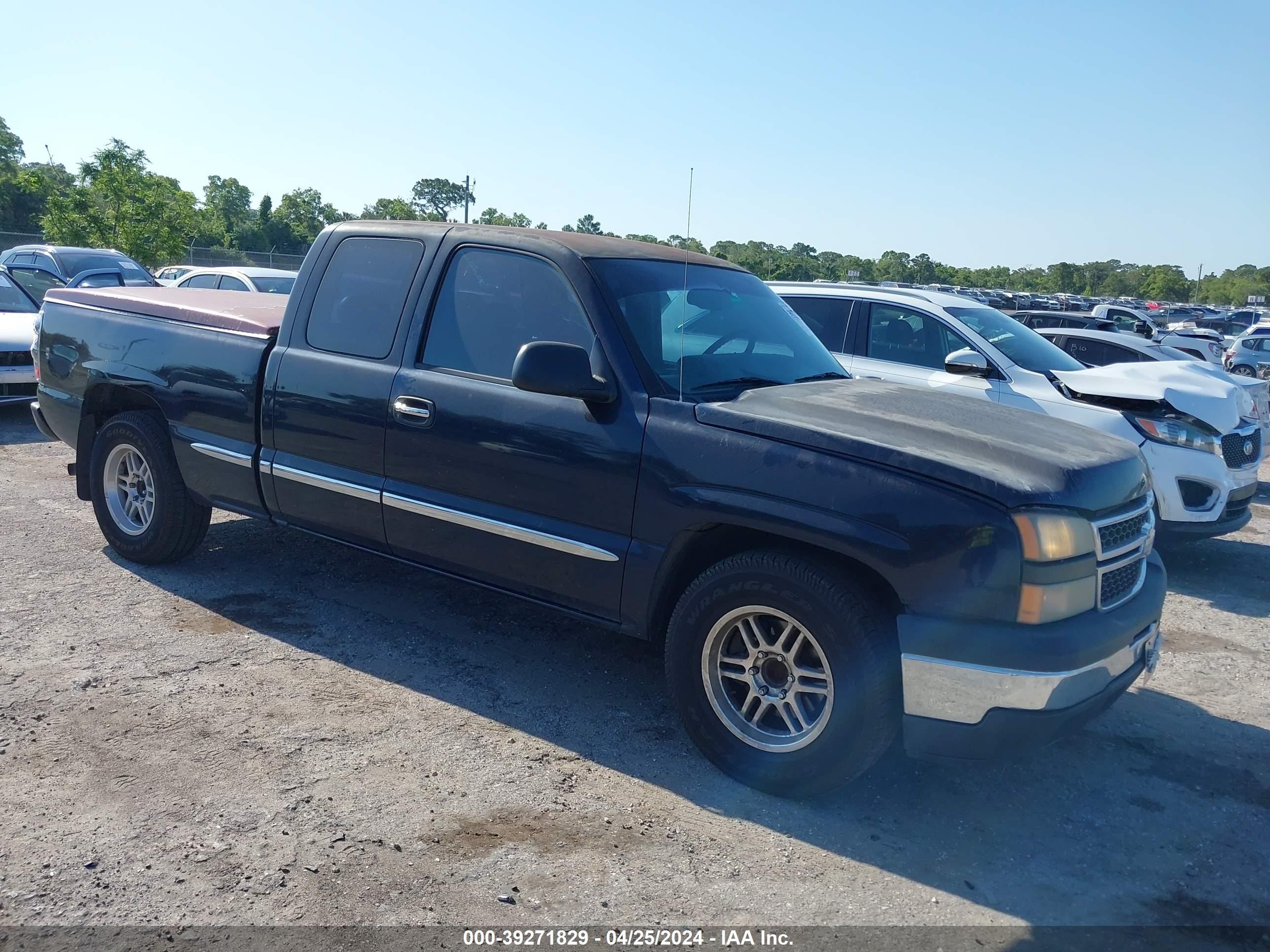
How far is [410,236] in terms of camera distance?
15.9ft

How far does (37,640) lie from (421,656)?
181 cm

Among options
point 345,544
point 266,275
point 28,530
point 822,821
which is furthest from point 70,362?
point 266,275

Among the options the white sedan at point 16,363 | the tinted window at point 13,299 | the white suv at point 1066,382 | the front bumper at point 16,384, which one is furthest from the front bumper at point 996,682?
the tinted window at point 13,299

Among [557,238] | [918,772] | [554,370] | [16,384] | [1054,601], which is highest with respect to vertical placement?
[557,238]

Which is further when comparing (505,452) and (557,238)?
(557,238)

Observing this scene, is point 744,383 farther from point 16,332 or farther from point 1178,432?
point 16,332

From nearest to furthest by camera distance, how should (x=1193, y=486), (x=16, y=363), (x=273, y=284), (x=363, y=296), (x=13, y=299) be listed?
(x=363, y=296) < (x=1193, y=486) < (x=16, y=363) < (x=13, y=299) < (x=273, y=284)

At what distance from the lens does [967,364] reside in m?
7.14

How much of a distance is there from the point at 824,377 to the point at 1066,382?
361cm

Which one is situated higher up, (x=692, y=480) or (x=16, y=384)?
(x=692, y=480)

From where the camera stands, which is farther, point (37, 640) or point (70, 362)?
point (70, 362)

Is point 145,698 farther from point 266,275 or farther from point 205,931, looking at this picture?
point 266,275

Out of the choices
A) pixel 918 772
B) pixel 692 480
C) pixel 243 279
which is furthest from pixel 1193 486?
pixel 243 279

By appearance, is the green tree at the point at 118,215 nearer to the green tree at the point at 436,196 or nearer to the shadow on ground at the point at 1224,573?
the green tree at the point at 436,196
